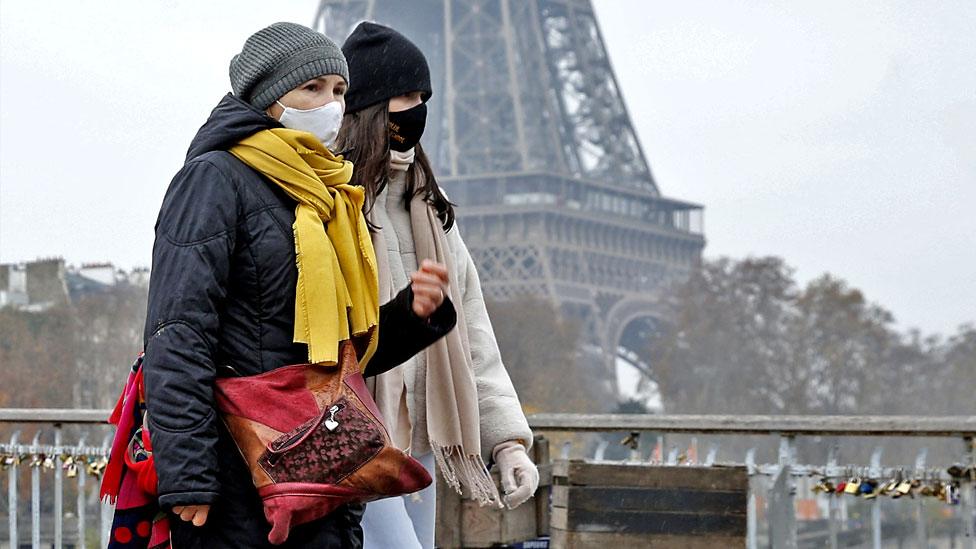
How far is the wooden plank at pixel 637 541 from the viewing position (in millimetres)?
4902

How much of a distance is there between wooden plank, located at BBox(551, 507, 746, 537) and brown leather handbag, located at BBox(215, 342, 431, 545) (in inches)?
96.3

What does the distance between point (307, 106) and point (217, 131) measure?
0.18 m

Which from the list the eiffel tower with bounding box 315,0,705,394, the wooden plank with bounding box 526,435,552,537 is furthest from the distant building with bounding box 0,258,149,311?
the wooden plank with bounding box 526,435,552,537

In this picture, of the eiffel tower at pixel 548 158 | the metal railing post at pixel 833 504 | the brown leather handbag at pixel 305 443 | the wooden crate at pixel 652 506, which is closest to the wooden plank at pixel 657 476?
the wooden crate at pixel 652 506

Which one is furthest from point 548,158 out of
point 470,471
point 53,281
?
point 470,471

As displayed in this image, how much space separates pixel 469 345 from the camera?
11.6 feet

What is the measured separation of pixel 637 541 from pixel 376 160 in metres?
2.05

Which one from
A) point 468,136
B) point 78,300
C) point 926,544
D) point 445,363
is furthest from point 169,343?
point 468,136

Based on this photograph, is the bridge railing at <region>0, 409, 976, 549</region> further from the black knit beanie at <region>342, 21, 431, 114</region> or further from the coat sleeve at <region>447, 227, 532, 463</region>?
the black knit beanie at <region>342, 21, 431, 114</region>

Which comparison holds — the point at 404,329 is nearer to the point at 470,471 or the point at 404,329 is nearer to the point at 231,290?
the point at 231,290

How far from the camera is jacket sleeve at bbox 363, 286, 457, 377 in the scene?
9.57ft

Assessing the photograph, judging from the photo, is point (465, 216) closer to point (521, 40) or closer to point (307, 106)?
point (521, 40)

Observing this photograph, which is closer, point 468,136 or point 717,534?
point 717,534

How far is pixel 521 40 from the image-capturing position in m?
56.0
